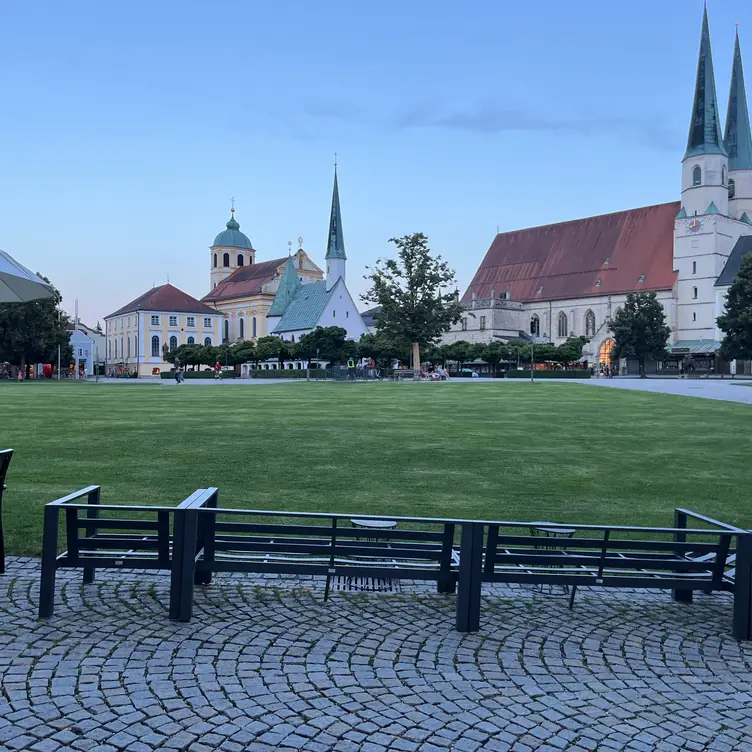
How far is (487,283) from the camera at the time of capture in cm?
12219

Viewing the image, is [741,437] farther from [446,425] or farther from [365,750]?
[365,750]

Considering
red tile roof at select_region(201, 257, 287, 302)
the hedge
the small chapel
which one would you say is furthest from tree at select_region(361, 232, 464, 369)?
red tile roof at select_region(201, 257, 287, 302)

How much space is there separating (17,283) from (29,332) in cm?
7011

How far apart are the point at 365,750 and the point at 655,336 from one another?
258 feet

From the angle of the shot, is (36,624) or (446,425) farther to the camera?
(446,425)

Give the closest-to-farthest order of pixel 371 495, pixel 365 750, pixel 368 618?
pixel 365 750, pixel 368 618, pixel 371 495

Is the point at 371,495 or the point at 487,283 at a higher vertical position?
the point at 487,283

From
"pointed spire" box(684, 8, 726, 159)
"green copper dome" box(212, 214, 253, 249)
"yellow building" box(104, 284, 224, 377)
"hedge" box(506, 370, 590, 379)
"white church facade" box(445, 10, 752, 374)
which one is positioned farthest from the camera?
"green copper dome" box(212, 214, 253, 249)

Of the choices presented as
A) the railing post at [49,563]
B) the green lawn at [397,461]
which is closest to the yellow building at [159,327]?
the green lawn at [397,461]

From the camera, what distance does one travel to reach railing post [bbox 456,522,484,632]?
5441 mm

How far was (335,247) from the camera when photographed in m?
116

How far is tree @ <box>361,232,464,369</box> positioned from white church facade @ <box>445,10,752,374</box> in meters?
32.3

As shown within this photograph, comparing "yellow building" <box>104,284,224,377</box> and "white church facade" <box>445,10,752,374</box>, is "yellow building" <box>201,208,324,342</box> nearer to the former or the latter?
"yellow building" <box>104,284,224,377</box>

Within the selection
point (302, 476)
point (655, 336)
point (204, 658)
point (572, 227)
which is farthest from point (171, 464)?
point (572, 227)
